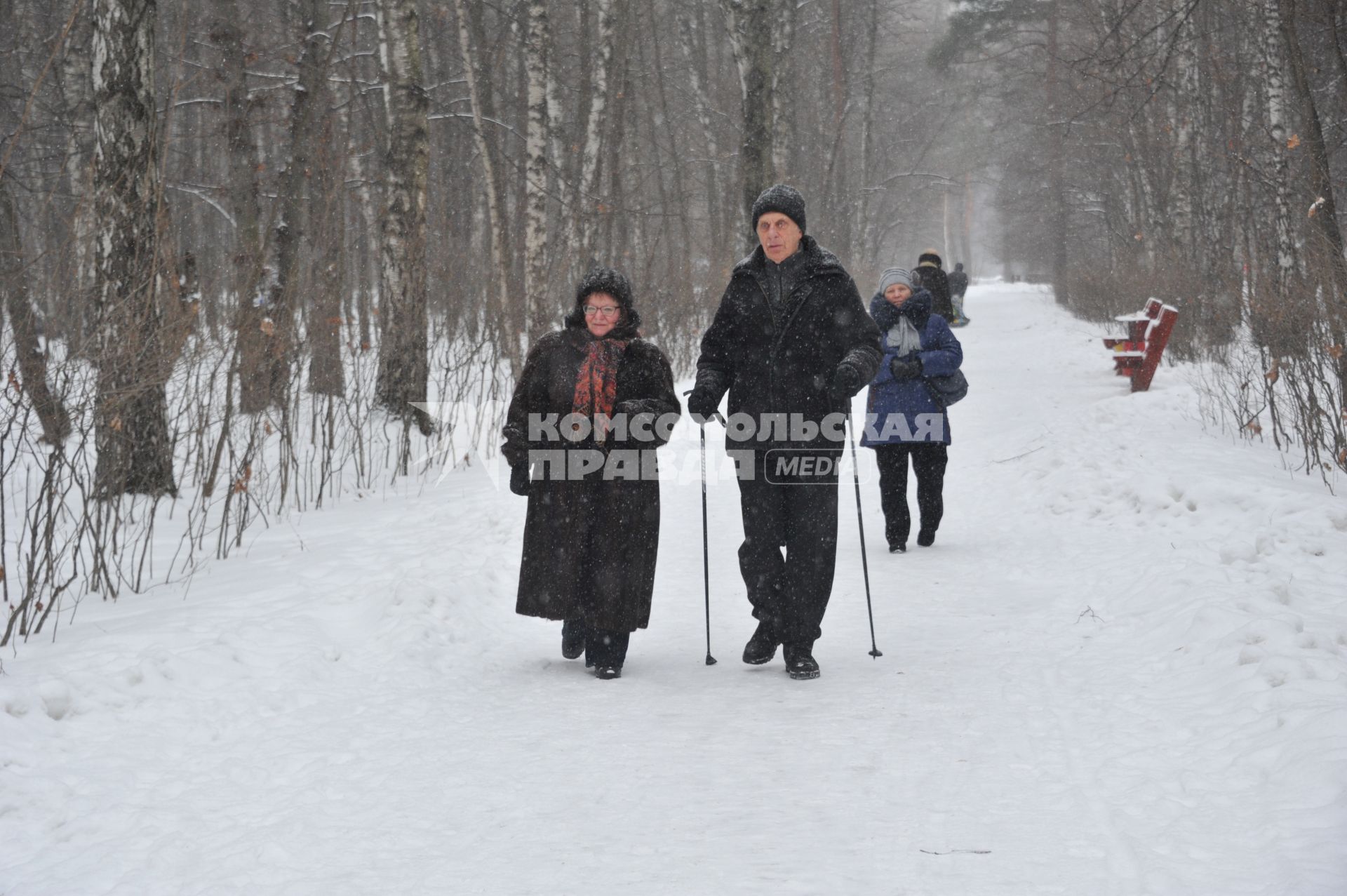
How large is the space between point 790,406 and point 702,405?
400 mm

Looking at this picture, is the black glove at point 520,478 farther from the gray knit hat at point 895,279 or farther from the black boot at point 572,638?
the gray knit hat at point 895,279

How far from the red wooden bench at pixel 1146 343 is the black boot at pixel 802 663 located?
9.27 metres

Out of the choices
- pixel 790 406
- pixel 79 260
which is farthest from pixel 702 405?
pixel 79 260

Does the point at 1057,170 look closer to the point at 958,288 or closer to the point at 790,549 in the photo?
the point at 958,288

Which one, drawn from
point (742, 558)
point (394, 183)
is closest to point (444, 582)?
point (742, 558)

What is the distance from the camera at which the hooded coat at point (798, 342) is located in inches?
194

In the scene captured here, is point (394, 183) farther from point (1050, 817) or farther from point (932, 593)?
point (1050, 817)

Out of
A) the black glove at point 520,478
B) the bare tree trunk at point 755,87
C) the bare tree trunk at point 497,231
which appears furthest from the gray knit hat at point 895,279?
the bare tree trunk at point 755,87

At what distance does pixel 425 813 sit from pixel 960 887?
5.46ft

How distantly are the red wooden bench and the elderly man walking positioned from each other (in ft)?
29.2

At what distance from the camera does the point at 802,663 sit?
16.1 feet

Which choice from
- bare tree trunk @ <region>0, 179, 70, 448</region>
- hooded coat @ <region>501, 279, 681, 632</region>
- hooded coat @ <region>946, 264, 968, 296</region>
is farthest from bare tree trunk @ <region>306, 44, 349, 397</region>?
hooded coat @ <region>946, 264, 968, 296</region>

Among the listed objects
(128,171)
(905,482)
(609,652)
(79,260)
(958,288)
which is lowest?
(609,652)

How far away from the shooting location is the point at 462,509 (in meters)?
8.22
